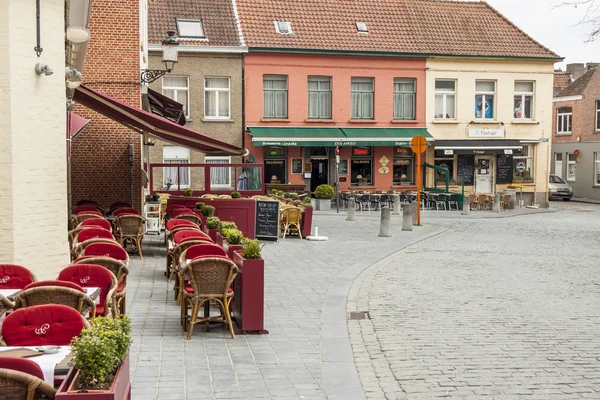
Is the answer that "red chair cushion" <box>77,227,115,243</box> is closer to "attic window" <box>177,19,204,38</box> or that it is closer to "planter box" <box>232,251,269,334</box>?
"planter box" <box>232,251,269,334</box>

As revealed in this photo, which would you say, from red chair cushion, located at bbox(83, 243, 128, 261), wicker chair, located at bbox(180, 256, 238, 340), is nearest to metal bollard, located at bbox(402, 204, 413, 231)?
red chair cushion, located at bbox(83, 243, 128, 261)

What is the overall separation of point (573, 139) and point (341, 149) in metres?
20.8

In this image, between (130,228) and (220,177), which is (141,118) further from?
(220,177)

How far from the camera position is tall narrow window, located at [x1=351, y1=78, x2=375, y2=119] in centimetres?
3641

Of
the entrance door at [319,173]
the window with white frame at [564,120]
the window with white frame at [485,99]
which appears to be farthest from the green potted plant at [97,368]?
the window with white frame at [564,120]

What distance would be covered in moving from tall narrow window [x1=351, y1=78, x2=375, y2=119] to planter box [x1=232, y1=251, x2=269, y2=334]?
27586mm

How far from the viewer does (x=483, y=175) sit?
1523 inches

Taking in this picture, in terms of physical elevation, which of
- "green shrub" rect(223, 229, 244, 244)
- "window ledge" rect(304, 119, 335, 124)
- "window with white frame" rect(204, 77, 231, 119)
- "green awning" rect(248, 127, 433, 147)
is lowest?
"green shrub" rect(223, 229, 244, 244)

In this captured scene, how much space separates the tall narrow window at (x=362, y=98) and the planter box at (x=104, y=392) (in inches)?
1262

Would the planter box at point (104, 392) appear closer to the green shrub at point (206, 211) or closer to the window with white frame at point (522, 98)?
the green shrub at point (206, 211)

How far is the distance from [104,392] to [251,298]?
4.97 m

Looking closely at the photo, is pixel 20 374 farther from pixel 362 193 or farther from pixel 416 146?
pixel 362 193

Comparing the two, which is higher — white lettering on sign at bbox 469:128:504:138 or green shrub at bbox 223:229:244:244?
white lettering on sign at bbox 469:128:504:138

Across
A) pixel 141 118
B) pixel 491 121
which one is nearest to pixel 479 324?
pixel 141 118
